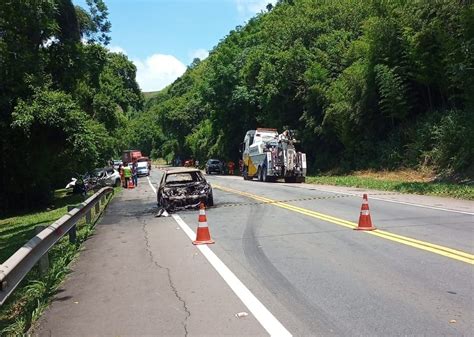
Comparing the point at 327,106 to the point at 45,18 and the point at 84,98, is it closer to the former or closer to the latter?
the point at 84,98

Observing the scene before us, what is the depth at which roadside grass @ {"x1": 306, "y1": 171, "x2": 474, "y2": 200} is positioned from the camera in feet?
62.5

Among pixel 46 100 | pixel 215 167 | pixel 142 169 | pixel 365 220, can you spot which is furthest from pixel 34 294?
pixel 142 169

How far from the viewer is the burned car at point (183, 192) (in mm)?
16703

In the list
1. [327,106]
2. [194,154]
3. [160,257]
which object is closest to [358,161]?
[327,106]

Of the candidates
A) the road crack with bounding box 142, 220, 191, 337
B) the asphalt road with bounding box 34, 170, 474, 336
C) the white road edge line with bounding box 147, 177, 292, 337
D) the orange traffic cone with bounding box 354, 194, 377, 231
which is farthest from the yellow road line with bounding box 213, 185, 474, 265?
the road crack with bounding box 142, 220, 191, 337

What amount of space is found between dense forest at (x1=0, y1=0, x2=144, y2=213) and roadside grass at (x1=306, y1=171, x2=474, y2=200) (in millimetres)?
13184

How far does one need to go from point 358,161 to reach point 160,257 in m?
28.4

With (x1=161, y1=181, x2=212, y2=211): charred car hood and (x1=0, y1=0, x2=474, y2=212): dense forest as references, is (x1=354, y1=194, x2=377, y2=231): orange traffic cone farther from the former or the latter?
(x1=0, y1=0, x2=474, y2=212): dense forest

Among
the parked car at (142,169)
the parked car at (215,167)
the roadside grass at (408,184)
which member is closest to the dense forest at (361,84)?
the roadside grass at (408,184)

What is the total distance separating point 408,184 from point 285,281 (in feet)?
58.4

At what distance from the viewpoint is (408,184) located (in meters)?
23.4

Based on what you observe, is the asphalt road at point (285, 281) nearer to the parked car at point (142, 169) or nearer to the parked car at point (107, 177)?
the parked car at point (107, 177)

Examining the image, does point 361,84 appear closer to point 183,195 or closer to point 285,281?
point 183,195

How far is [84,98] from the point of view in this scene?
32125 mm
